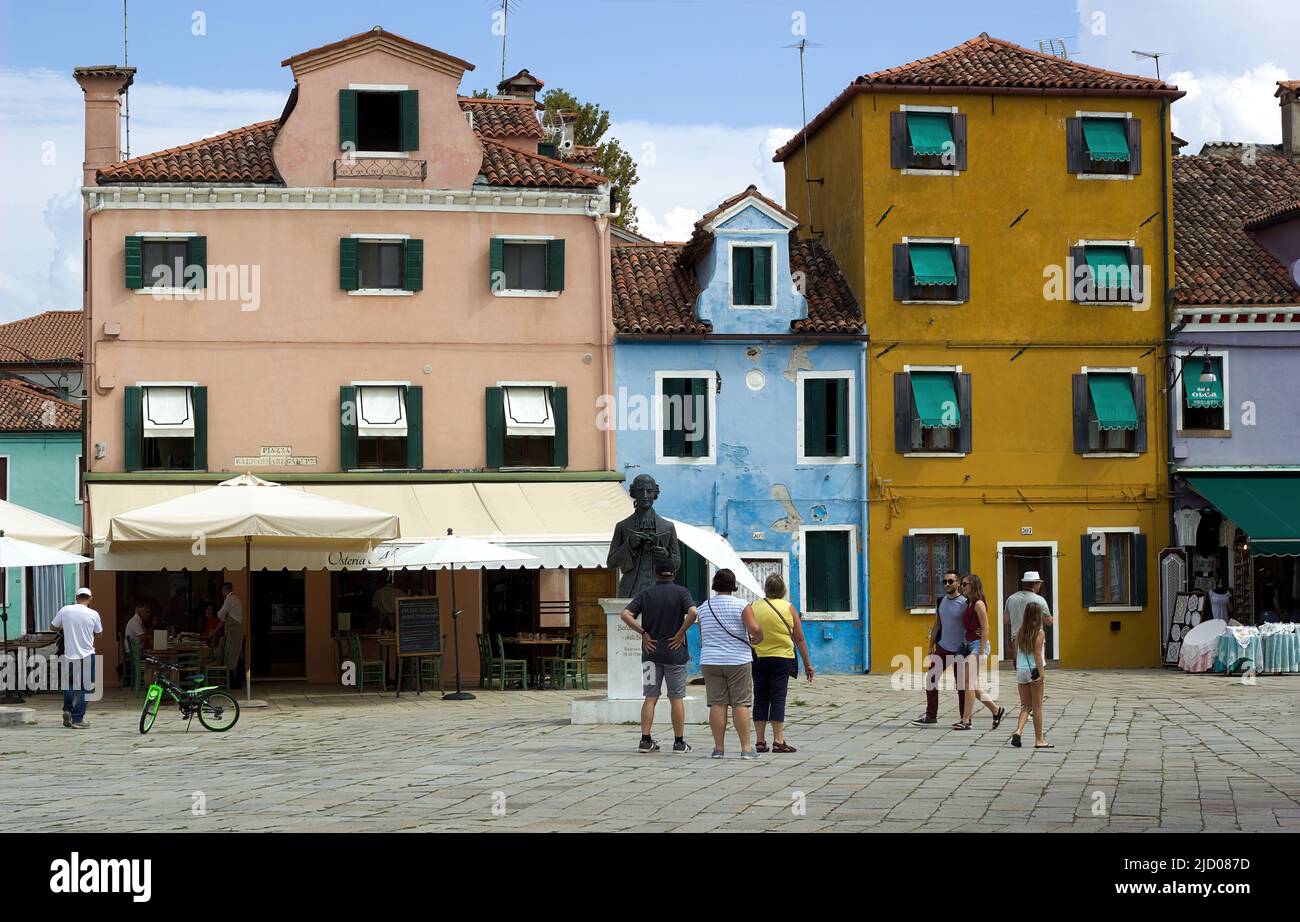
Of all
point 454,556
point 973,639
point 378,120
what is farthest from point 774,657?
point 378,120

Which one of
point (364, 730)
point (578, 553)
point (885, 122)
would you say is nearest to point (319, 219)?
point (578, 553)

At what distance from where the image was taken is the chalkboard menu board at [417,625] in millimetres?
24375

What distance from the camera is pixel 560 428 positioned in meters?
30.4

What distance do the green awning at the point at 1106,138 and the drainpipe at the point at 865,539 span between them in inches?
227

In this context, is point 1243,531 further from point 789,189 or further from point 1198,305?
point 789,189

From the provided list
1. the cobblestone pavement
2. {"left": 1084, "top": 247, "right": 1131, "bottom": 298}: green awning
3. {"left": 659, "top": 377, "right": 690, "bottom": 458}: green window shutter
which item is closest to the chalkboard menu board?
the cobblestone pavement

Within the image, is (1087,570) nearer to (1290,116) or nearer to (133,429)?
(1290,116)

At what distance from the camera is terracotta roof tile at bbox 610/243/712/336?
31359mm

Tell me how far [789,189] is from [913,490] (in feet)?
29.8

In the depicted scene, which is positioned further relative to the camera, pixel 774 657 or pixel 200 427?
pixel 200 427

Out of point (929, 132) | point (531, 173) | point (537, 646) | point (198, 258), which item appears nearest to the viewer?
point (537, 646)

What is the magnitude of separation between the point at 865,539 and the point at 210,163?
12.9 meters

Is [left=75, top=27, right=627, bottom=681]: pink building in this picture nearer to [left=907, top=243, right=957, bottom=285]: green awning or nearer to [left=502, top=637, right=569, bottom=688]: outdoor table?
[left=502, top=637, right=569, bottom=688]: outdoor table

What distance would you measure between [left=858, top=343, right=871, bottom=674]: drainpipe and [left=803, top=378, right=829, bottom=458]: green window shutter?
0.67 m
